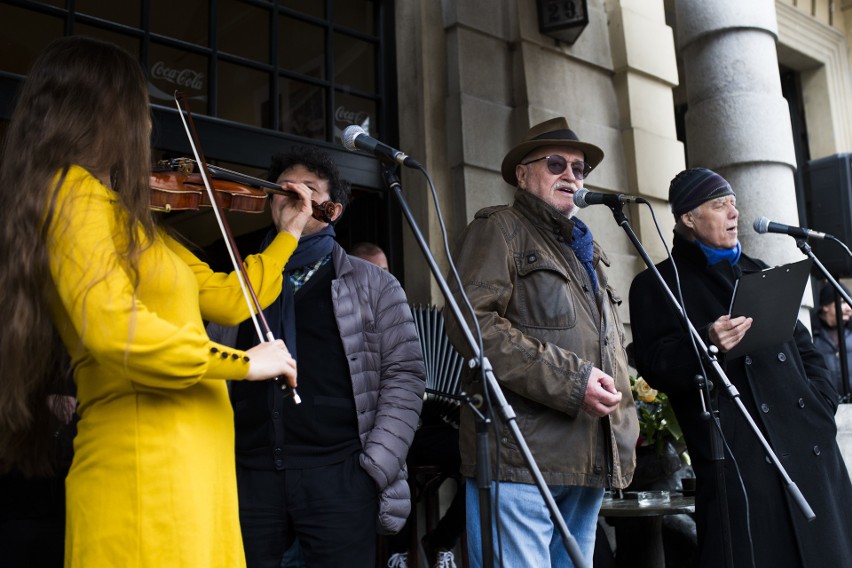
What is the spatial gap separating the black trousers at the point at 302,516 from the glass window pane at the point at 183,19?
10.4ft

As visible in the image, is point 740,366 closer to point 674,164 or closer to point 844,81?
point 674,164

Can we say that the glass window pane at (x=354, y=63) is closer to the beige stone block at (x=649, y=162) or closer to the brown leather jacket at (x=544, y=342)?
the beige stone block at (x=649, y=162)

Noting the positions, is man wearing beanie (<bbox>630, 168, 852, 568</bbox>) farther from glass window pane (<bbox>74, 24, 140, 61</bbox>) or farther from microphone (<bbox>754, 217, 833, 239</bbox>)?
glass window pane (<bbox>74, 24, 140, 61</bbox>)

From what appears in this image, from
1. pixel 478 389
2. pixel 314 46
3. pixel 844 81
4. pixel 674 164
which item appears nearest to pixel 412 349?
pixel 478 389

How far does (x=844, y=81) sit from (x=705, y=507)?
30.0 feet

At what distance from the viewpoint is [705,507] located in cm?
355

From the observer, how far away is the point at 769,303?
3508 millimetres

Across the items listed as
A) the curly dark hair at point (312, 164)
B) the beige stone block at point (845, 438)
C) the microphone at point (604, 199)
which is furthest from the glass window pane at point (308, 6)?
the beige stone block at point (845, 438)

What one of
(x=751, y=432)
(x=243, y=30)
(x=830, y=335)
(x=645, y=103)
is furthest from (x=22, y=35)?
(x=830, y=335)

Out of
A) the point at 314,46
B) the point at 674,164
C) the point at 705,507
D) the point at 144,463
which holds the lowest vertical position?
the point at 705,507

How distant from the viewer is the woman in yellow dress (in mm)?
2025

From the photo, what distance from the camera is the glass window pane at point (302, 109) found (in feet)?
18.6

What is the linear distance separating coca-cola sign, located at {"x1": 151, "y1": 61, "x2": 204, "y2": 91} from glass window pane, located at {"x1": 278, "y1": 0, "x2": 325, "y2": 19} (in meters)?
0.78

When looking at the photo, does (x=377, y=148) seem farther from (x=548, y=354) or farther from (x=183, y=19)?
(x=183, y=19)
